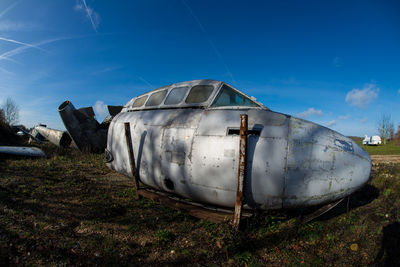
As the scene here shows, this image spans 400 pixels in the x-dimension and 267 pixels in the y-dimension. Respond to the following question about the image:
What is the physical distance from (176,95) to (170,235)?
3.68 metres

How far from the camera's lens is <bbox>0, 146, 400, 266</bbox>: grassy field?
318 cm

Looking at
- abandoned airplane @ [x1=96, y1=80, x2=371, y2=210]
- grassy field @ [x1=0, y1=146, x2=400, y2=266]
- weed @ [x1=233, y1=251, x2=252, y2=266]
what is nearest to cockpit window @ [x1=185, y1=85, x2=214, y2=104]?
abandoned airplane @ [x1=96, y1=80, x2=371, y2=210]

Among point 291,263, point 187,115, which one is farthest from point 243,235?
point 187,115

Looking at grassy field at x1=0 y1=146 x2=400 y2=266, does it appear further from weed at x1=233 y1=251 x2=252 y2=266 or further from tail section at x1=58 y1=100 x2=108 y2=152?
tail section at x1=58 y1=100 x2=108 y2=152

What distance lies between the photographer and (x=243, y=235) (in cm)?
363

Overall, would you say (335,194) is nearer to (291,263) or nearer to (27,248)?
(291,263)

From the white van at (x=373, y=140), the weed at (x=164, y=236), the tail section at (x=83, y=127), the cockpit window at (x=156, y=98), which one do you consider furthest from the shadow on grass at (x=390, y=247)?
the white van at (x=373, y=140)

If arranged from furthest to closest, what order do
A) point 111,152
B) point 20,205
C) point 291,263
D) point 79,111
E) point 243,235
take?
point 79,111
point 111,152
point 20,205
point 243,235
point 291,263

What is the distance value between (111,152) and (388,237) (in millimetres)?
8106

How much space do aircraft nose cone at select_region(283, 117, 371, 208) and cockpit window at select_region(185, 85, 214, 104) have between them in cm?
227

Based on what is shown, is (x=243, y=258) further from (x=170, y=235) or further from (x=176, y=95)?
(x=176, y=95)

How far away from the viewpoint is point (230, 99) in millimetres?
4754

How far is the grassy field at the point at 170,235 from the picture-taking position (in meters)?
3.18

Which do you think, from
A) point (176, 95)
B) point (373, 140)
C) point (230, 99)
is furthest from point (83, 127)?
point (373, 140)
